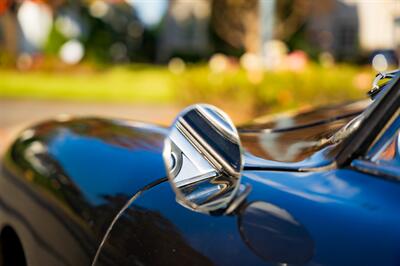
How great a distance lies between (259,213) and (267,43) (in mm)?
9368

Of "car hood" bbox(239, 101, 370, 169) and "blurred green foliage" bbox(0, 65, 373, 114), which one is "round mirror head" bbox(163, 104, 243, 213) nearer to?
"car hood" bbox(239, 101, 370, 169)

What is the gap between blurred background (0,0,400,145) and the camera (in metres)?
8.16

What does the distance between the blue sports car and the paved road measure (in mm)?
8690

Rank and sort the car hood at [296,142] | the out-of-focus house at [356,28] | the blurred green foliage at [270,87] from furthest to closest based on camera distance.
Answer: the out-of-focus house at [356,28] → the blurred green foliage at [270,87] → the car hood at [296,142]

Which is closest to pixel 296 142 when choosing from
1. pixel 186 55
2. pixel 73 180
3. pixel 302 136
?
pixel 302 136

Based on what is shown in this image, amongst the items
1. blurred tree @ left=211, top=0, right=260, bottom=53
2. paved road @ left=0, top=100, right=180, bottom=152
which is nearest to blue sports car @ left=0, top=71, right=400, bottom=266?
paved road @ left=0, top=100, right=180, bottom=152

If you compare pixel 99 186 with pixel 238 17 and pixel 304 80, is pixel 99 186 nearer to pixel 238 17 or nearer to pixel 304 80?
pixel 304 80

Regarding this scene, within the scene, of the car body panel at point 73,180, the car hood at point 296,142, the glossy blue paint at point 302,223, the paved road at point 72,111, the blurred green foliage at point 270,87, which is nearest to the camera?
the glossy blue paint at point 302,223

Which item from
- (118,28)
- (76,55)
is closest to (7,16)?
(76,55)

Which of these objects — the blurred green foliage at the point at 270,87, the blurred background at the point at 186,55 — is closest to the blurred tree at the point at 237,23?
the blurred background at the point at 186,55

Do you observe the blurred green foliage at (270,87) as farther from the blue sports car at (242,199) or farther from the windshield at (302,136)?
the blue sports car at (242,199)

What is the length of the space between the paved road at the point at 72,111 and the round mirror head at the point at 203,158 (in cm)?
900

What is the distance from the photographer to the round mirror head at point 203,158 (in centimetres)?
127

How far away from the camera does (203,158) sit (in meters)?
1.36
